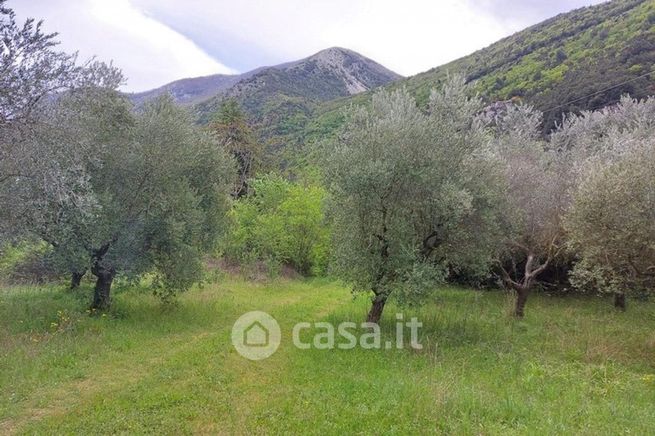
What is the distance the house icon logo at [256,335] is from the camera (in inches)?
508

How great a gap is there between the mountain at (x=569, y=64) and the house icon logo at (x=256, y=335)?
36.4 meters

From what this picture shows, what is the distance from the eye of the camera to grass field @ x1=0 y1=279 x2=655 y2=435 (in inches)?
320

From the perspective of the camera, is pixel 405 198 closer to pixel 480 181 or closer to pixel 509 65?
pixel 480 181

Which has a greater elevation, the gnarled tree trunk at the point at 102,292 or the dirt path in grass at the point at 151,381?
the gnarled tree trunk at the point at 102,292

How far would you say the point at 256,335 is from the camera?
15141 mm

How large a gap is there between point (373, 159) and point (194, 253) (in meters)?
7.72

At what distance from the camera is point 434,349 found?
13.5 metres

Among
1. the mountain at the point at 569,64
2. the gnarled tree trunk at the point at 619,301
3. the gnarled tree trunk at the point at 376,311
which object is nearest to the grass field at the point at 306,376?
the gnarled tree trunk at the point at 376,311

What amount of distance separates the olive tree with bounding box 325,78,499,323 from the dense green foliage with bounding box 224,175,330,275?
55.2 ft

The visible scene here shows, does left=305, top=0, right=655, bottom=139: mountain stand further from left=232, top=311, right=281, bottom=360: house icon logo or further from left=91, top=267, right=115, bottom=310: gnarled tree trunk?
left=91, top=267, right=115, bottom=310: gnarled tree trunk

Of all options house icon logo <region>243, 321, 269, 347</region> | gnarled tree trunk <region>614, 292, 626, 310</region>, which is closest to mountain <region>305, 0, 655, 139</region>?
gnarled tree trunk <region>614, 292, 626, 310</region>

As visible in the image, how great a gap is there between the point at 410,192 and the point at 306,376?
6910mm

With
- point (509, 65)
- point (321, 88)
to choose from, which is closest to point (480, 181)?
point (509, 65)

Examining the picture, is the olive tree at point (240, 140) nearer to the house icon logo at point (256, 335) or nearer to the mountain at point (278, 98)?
the mountain at point (278, 98)
